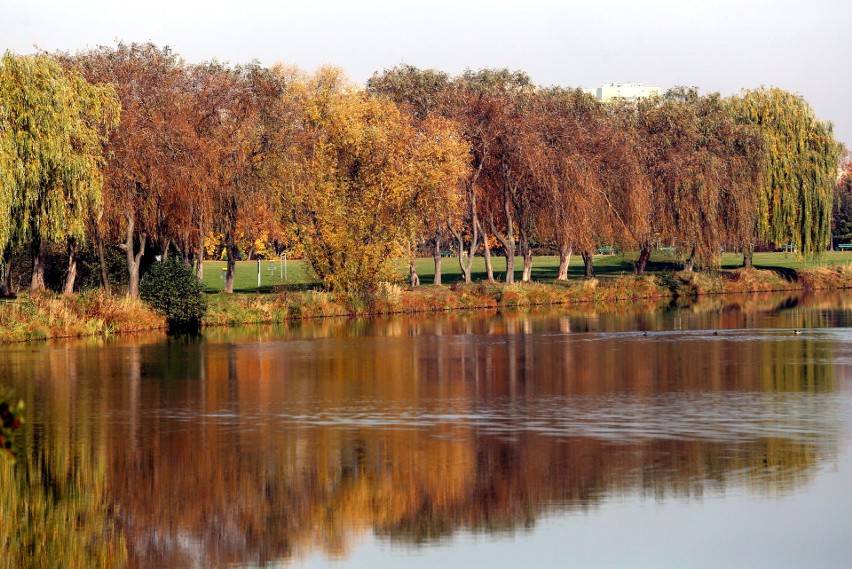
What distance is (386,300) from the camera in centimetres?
5675

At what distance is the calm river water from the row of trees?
7.90m

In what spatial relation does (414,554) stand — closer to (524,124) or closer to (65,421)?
(65,421)

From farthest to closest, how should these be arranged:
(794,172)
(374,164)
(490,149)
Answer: (794,172) < (490,149) < (374,164)

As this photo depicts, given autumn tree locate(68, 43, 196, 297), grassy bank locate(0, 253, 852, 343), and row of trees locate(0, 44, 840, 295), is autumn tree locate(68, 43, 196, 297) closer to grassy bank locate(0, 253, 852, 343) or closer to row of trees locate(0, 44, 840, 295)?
row of trees locate(0, 44, 840, 295)

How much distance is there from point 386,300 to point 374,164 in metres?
6.25

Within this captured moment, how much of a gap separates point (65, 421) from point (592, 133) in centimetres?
4809

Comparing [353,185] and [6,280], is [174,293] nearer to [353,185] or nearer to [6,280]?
[6,280]

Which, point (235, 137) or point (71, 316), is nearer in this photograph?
point (71, 316)

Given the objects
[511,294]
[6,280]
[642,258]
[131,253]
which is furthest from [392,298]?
[642,258]

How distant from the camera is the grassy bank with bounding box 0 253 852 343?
43.2 m

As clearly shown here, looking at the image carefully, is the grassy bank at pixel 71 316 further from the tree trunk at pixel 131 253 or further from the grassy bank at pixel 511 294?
the grassy bank at pixel 511 294

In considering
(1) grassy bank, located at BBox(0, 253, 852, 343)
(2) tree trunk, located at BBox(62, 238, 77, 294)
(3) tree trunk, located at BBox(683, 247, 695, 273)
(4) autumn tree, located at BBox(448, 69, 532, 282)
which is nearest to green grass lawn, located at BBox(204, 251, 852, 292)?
(1) grassy bank, located at BBox(0, 253, 852, 343)

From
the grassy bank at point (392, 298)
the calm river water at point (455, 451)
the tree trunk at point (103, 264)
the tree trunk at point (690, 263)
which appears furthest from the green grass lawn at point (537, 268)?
the calm river water at point (455, 451)

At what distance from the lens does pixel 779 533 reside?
14.6 metres
